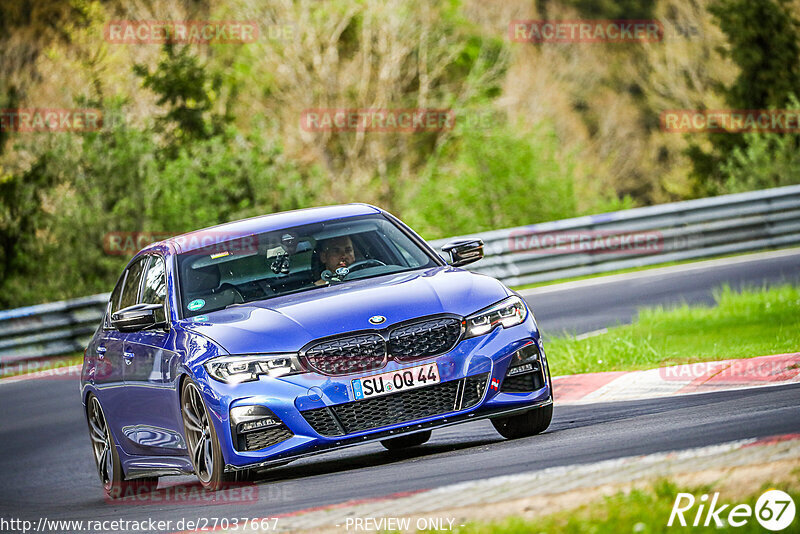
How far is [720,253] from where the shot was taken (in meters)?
22.5

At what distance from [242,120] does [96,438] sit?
35931 mm

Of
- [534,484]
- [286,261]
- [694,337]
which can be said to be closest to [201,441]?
[286,261]

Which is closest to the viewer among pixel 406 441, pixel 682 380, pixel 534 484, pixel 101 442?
pixel 534 484

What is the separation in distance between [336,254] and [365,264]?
0.20 meters

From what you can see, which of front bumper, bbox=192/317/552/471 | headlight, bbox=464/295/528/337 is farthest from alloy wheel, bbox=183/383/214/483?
headlight, bbox=464/295/528/337

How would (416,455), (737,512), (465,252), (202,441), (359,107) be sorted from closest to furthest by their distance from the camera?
(737,512) → (202,441) → (416,455) → (465,252) → (359,107)

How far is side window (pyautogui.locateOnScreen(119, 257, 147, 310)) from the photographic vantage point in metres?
9.89

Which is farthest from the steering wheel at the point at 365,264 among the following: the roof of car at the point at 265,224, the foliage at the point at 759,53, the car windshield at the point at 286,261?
the foliage at the point at 759,53

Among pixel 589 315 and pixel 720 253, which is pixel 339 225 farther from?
pixel 720 253

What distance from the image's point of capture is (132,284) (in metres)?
10.1

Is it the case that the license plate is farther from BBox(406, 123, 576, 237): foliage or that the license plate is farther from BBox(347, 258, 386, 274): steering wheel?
BBox(406, 123, 576, 237): foliage

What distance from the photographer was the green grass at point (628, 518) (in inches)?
189

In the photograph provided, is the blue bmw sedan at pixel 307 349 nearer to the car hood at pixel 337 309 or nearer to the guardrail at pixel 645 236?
the car hood at pixel 337 309

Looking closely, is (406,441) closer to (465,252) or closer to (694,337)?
(465,252)
